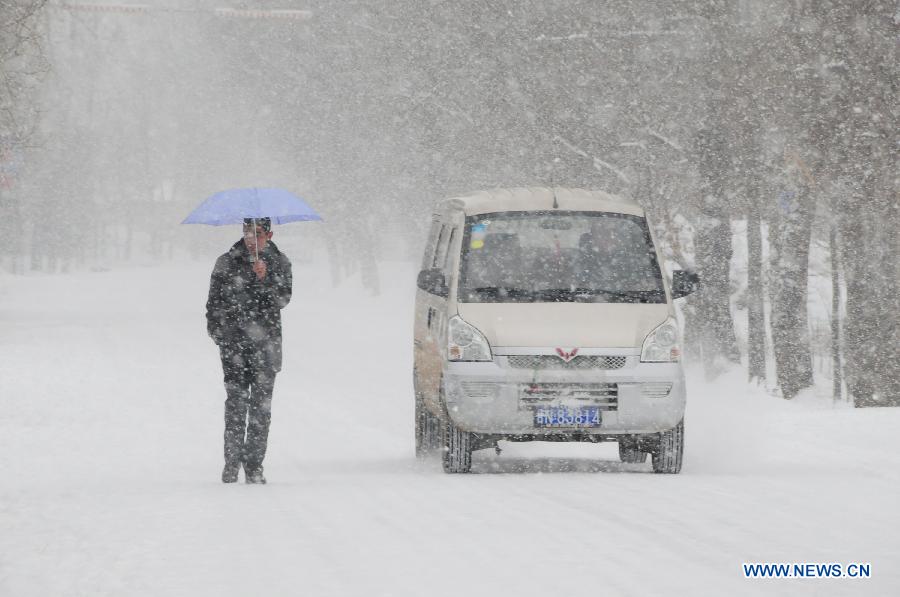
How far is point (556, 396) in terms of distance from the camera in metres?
10.0

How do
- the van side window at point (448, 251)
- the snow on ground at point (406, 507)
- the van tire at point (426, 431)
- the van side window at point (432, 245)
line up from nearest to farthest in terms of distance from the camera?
the snow on ground at point (406, 507) < the van side window at point (448, 251) < the van tire at point (426, 431) < the van side window at point (432, 245)

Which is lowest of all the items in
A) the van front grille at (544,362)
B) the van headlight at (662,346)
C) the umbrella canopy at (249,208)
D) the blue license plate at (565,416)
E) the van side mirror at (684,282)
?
the blue license plate at (565,416)

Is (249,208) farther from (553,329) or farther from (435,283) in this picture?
(553,329)

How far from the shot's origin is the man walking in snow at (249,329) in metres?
10.0

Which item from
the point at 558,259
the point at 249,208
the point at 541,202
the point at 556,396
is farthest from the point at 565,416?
the point at 249,208

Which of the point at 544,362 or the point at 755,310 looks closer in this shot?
the point at 544,362

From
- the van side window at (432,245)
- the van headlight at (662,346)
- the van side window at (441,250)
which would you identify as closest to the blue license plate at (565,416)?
the van headlight at (662,346)

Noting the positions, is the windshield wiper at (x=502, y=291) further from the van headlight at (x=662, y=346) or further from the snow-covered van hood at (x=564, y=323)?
the van headlight at (x=662, y=346)

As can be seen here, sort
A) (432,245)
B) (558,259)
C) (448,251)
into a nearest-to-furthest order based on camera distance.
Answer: (558,259) < (448,251) < (432,245)

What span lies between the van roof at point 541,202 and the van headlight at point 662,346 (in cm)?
120

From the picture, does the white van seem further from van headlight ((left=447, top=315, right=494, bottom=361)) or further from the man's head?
the man's head

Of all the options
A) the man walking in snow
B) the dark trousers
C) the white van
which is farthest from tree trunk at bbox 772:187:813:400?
the dark trousers

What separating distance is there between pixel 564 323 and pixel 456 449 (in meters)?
1.23

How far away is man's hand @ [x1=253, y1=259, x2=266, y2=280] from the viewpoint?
33.0 ft
